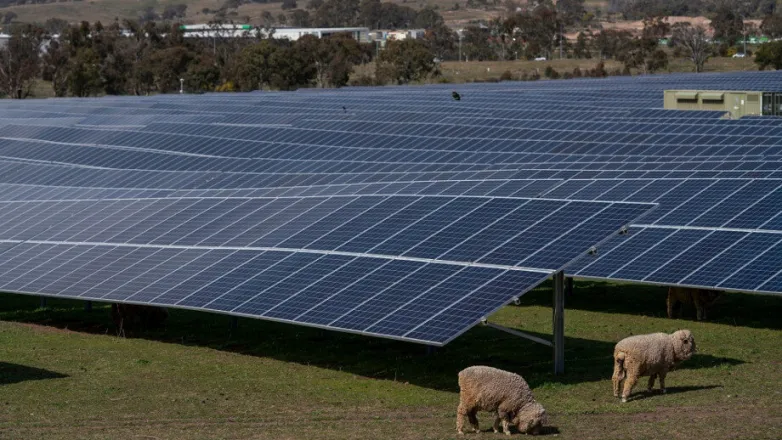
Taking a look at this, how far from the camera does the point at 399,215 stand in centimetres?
3127

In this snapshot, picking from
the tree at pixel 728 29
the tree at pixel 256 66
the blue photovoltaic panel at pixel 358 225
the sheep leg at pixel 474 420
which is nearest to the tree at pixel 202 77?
the tree at pixel 256 66

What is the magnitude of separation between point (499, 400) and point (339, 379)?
6550mm

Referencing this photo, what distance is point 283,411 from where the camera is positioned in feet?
81.2

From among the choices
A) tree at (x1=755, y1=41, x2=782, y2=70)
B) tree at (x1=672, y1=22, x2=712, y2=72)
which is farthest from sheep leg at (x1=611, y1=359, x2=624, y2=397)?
tree at (x1=672, y1=22, x2=712, y2=72)

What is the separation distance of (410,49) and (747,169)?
3592 inches

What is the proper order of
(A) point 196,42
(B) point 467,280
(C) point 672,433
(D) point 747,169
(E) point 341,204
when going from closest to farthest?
1. (C) point 672,433
2. (B) point 467,280
3. (E) point 341,204
4. (D) point 747,169
5. (A) point 196,42

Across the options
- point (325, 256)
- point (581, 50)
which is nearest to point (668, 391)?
point (325, 256)

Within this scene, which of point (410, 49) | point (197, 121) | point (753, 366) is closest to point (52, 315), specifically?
point (753, 366)

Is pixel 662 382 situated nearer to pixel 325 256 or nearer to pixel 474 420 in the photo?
pixel 474 420

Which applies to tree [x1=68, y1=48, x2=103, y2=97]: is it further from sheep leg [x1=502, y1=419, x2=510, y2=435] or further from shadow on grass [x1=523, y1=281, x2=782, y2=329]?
sheep leg [x1=502, y1=419, x2=510, y2=435]

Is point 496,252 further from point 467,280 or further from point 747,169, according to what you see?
point 747,169

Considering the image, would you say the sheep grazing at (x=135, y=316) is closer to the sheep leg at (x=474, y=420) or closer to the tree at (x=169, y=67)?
the sheep leg at (x=474, y=420)

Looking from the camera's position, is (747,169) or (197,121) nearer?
(747,169)

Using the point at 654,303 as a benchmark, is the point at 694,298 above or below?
above
